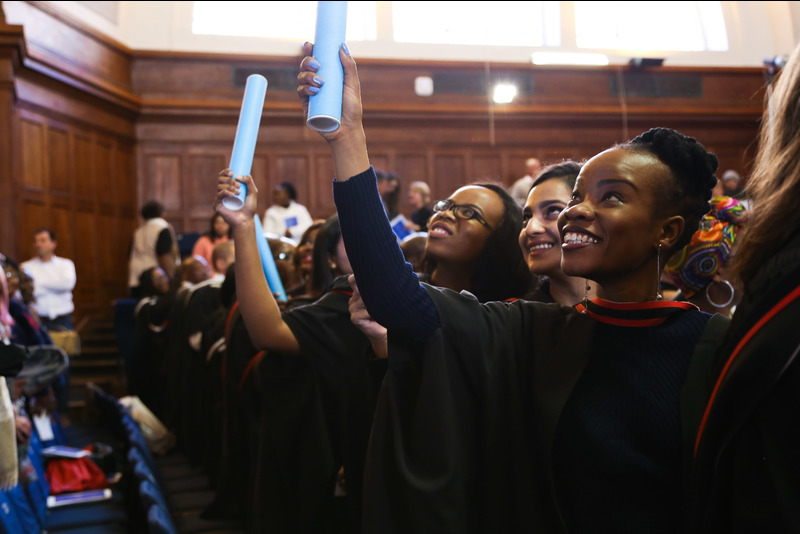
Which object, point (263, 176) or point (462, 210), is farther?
point (263, 176)

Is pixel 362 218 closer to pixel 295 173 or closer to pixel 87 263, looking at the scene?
pixel 87 263

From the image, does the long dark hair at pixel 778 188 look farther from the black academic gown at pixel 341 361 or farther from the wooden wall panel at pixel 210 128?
the wooden wall panel at pixel 210 128

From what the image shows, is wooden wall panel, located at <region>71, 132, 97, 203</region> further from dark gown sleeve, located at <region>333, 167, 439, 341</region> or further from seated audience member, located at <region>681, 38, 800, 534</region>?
seated audience member, located at <region>681, 38, 800, 534</region>

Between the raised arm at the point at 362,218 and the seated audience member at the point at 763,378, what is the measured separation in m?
0.51

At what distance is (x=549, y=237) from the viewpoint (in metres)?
1.95

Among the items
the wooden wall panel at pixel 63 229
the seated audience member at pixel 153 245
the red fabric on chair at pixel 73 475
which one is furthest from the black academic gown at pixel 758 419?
the wooden wall panel at pixel 63 229

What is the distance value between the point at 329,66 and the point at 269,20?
1172 centimetres

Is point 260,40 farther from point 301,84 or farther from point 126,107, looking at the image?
point 301,84

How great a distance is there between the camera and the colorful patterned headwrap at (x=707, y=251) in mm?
2164

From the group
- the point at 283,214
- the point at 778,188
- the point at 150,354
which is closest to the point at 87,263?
the point at 283,214

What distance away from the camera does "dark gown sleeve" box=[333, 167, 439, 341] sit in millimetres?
1229

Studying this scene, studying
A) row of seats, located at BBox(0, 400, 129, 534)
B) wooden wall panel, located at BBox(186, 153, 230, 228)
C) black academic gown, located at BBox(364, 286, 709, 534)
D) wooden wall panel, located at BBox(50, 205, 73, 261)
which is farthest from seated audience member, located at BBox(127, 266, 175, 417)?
black academic gown, located at BBox(364, 286, 709, 534)

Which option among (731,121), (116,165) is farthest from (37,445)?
(731,121)

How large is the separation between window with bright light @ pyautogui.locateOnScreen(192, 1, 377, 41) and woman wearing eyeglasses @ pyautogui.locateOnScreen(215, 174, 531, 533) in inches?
401
